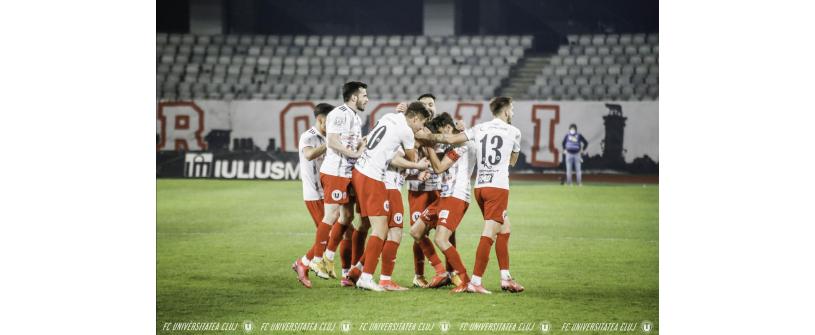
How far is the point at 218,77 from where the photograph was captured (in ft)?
50.9

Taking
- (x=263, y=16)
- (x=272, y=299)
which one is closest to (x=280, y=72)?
(x=263, y=16)

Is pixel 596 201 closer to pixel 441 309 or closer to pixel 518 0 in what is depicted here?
pixel 518 0

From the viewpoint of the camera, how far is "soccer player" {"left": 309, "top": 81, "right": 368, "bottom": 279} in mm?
6375

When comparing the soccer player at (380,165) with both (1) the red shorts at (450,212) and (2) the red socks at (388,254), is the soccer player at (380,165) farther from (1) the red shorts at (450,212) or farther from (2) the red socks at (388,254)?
(1) the red shorts at (450,212)

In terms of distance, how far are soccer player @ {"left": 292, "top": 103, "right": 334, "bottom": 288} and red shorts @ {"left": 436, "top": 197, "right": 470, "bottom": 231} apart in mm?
1116

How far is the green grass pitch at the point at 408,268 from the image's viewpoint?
6004 mm

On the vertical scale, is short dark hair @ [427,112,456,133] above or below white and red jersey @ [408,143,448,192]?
above

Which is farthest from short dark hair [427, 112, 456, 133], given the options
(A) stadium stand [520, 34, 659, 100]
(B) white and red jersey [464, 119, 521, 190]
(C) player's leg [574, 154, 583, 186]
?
(C) player's leg [574, 154, 583, 186]

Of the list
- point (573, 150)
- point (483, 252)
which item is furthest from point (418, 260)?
point (573, 150)

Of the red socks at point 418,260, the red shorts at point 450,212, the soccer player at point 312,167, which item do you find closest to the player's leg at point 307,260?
the soccer player at point 312,167

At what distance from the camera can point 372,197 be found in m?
6.17

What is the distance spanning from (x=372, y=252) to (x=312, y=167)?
3.98 ft

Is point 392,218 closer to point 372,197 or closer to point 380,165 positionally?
point 372,197

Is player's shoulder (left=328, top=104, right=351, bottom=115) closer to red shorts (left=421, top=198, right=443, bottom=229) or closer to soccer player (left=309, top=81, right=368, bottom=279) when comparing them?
soccer player (left=309, top=81, right=368, bottom=279)
